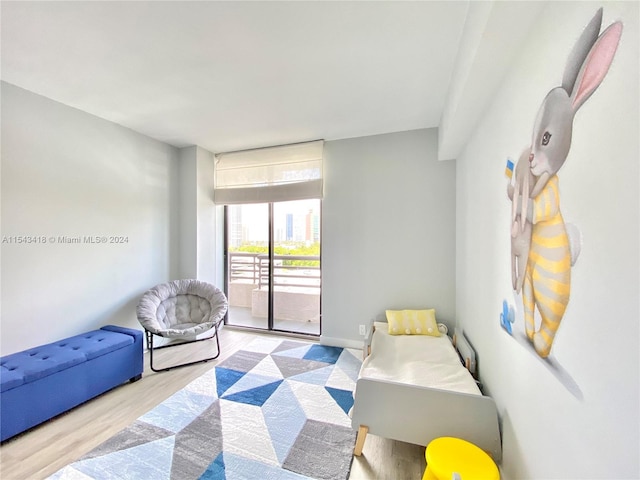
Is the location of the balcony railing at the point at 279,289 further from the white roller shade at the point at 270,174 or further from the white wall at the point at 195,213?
the white roller shade at the point at 270,174

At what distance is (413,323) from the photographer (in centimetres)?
259

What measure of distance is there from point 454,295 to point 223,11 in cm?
306

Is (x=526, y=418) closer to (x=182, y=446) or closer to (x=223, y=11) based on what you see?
(x=182, y=446)

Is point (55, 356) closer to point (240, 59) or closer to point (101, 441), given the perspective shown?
point (101, 441)

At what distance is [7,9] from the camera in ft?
4.44

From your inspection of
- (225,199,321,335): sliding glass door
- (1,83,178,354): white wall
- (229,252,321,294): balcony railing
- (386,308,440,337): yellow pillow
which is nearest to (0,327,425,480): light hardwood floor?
(1,83,178,354): white wall

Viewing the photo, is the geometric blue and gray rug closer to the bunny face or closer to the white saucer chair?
the white saucer chair

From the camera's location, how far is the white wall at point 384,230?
2.79 m

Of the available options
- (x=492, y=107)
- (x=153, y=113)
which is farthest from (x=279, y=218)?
(x=492, y=107)

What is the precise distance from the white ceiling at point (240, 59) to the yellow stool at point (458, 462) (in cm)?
203

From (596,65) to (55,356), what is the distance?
11.1 ft

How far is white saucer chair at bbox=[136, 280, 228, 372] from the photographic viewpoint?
2.71 meters

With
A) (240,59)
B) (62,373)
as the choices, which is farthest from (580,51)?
(62,373)

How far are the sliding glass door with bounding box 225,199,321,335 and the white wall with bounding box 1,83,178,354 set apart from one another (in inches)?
41.2
